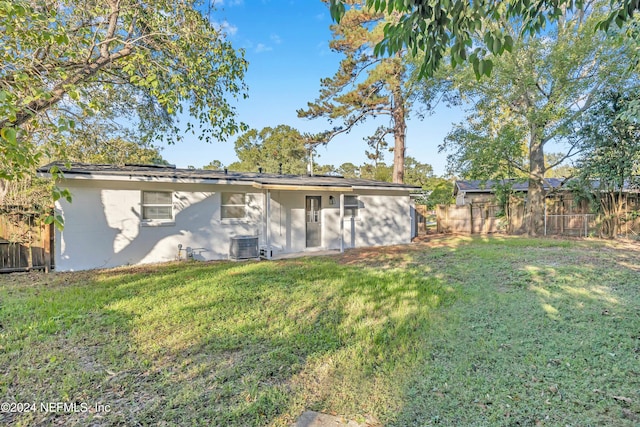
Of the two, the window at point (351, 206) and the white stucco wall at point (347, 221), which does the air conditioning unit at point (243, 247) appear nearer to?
the white stucco wall at point (347, 221)

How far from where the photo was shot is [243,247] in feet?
32.2

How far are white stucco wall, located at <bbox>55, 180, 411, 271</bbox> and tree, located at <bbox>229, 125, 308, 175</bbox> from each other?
1883 centimetres

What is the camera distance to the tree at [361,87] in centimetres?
1616

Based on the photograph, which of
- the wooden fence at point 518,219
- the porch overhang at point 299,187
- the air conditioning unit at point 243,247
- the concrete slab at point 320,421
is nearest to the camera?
the concrete slab at point 320,421

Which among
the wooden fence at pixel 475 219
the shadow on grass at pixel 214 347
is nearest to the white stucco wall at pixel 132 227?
the shadow on grass at pixel 214 347

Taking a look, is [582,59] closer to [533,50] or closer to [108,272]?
[533,50]

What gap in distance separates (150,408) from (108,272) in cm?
643

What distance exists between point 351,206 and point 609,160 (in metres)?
10.4

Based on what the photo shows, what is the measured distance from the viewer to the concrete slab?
2402mm

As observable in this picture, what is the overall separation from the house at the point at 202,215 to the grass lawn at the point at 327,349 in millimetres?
1822

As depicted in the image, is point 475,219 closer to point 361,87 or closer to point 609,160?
point 609,160

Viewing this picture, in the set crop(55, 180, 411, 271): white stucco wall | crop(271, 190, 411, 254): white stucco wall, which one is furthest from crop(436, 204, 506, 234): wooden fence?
crop(55, 180, 411, 271): white stucco wall

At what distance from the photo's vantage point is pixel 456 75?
1352cm

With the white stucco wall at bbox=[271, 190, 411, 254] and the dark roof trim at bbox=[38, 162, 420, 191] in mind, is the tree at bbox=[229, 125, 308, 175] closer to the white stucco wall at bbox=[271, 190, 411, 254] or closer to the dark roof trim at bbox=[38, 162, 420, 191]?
the white stucco wall at bbox=[271, 190, 411, 254]
